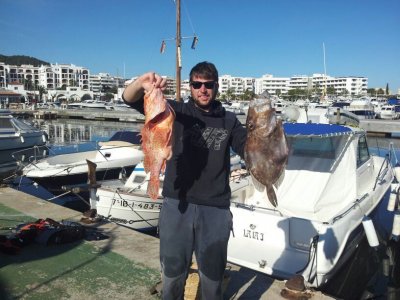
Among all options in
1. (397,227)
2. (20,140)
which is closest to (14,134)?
(20,140)

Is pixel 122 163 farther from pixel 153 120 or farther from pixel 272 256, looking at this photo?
pixel 153 120

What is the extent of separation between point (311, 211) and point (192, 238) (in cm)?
454

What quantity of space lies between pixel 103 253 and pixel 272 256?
2.64 meters

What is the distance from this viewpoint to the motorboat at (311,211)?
207 inches

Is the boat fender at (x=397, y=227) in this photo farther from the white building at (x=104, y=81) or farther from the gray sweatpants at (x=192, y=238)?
the white building at (x=104, y=81)

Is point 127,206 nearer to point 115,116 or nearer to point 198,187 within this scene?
point 198,187

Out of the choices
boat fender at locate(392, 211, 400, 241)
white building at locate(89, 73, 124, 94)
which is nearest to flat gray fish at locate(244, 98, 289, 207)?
boat fender at locate(392, 211, 400, 241)

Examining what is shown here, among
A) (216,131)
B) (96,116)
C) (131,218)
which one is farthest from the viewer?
(96,116)

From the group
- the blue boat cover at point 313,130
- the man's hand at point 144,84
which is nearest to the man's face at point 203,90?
the man's hand at point 144,84

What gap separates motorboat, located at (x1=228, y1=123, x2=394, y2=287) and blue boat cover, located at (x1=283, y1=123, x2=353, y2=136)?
0.02m

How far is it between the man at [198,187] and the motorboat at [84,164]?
877cm

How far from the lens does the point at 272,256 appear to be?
570 cm

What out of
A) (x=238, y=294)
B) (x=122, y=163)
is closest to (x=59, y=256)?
(x=238, y=294)

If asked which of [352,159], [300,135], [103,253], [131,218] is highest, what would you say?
[300,135]
